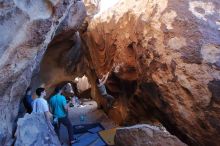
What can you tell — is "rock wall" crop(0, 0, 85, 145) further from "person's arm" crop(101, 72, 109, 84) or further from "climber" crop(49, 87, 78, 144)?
"person's arm" crop(101, 72, 109, 84)

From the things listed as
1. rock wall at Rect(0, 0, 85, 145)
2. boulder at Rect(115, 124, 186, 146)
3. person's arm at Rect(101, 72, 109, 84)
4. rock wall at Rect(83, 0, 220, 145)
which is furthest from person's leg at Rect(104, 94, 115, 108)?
rock wall at Rect(0, 0, 85, 145)

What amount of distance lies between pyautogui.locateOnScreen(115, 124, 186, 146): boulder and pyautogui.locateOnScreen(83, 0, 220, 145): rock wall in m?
0.13

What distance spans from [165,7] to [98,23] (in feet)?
11.3

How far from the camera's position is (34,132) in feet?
15.7

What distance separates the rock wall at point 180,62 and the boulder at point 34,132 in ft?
5.68

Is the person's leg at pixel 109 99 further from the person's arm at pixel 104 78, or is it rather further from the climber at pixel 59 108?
the climber at pixel 59 108

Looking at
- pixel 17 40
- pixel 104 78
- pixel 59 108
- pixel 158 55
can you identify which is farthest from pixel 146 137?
pixel 104 78

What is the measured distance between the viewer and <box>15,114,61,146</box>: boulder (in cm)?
456

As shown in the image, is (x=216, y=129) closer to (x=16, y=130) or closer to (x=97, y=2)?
(x=16, y=130)

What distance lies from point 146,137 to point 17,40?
2508 millimetres

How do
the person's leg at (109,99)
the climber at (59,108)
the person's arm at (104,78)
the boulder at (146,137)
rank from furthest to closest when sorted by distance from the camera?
the person's leg at (109,99) < the person's arm at (104,78) < the climber at (59,108) < the boulder at (146,137)

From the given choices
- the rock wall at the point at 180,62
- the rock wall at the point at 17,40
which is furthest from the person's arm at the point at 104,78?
the rock wall at the point at 17,40

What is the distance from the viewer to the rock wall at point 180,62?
4.27m

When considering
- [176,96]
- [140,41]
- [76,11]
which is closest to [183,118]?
[176,96]
